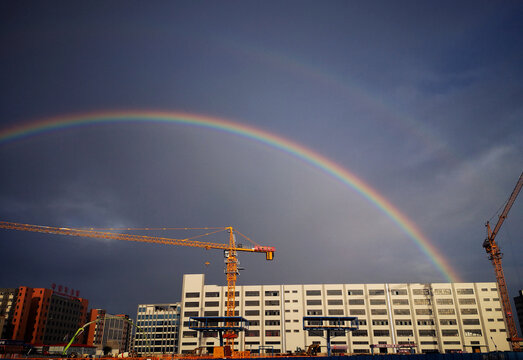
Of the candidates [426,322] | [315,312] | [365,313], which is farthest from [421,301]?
[315,312]

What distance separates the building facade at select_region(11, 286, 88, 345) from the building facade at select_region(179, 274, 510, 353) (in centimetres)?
6445

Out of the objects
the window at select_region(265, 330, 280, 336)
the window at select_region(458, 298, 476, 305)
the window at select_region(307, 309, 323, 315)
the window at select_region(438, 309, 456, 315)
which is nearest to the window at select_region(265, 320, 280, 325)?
the window at select_region(265, 330, 280, 336)

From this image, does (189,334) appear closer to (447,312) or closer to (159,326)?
(159,326)

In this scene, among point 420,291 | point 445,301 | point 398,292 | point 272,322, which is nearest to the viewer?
point 445,301

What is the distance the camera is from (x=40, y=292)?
159 metres

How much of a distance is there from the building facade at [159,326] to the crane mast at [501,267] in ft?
410

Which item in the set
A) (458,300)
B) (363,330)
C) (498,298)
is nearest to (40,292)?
(363,330)

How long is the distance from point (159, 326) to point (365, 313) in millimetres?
96008

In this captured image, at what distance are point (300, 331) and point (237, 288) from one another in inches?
987

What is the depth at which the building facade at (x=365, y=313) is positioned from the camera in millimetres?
119562

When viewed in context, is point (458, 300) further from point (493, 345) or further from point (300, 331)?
point (300, 331)

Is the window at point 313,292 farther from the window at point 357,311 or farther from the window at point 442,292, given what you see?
the window at point 442,292

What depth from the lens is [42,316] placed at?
157000 mm

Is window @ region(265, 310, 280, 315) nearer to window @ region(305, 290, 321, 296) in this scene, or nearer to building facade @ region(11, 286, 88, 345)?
window @ region(305, 290, 321, 296)
